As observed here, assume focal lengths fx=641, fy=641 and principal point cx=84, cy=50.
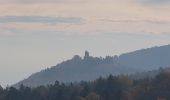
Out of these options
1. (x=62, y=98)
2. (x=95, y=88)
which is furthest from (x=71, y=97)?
(x=95, y=88)

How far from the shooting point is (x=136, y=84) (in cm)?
19512

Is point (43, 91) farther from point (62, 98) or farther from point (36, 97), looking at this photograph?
point (62, 98)

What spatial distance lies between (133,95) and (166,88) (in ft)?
31.7

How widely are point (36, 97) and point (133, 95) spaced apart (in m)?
39.2

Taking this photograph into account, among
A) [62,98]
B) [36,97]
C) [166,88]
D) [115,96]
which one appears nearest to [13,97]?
[36,97]

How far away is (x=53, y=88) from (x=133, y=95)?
39.4 meters

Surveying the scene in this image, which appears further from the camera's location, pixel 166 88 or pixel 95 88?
pixel 95 88

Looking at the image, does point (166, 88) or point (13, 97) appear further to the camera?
point (13, 97)

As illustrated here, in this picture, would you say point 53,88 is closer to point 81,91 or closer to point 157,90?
point 81,91

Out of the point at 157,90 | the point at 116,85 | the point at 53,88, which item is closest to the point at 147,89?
the point at 157,90

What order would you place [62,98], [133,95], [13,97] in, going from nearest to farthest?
1. [133,95]
2. [62,98]
3. [13,97]

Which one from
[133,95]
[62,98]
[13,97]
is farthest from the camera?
[13,97]

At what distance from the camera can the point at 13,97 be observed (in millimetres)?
194375

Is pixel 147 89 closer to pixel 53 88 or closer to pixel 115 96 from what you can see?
pixel 115 96
